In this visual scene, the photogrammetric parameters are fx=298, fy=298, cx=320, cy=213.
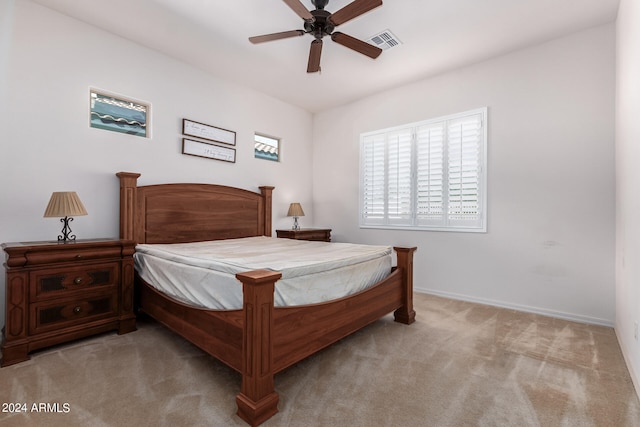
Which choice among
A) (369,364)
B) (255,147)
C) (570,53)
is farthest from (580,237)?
(255,147)

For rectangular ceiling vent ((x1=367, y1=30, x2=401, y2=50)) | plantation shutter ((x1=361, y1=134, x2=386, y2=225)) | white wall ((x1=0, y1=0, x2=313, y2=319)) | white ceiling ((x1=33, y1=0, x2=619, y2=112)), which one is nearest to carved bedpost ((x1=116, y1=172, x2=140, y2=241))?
white wall ((x1=0, y1=0, x2=313, y2=319))

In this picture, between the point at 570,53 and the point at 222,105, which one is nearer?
the point at 570,53

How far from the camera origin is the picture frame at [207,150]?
3.69 meters

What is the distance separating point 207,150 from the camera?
3.90m

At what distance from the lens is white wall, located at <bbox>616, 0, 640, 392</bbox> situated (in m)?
1.92

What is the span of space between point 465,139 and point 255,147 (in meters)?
2.91

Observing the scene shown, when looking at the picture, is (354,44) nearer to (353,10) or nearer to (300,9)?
(353,10)

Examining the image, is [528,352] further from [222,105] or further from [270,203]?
[222,105]

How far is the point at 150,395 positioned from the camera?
66.5 inches

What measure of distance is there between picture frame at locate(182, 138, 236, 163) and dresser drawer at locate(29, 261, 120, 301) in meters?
1.68

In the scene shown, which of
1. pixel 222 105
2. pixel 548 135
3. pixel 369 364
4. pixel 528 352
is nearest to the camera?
pixel 369 364

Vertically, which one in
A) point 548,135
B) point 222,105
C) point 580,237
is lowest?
point 580,237

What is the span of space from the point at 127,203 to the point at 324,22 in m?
2.55

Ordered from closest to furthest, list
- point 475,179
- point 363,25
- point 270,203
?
point 363,25
point 475,179
point 270,203
